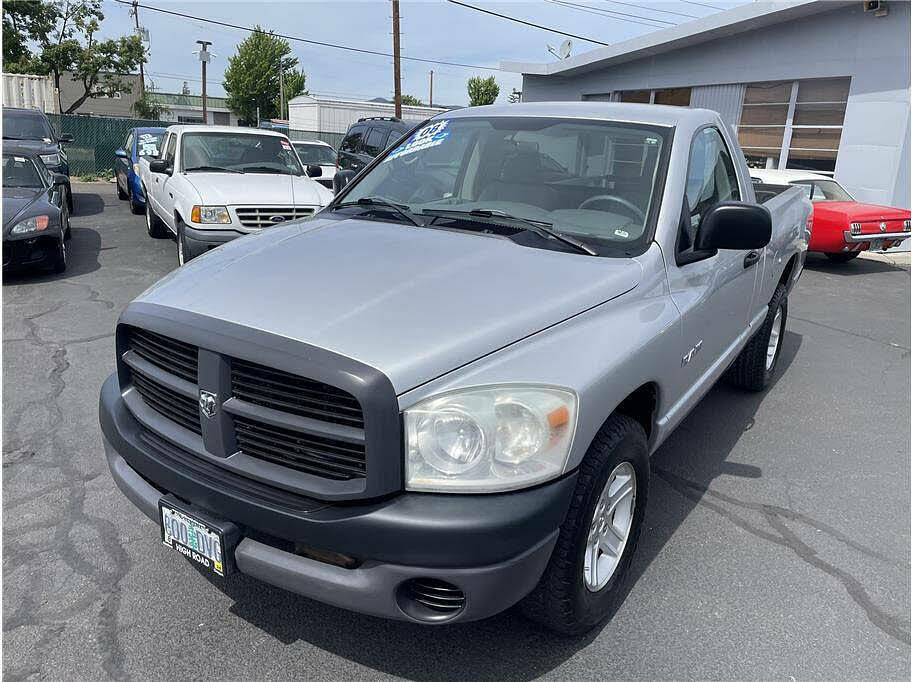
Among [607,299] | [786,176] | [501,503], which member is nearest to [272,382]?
[501,503]

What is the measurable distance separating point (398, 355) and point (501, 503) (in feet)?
1.71

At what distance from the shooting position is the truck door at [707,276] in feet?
10.3

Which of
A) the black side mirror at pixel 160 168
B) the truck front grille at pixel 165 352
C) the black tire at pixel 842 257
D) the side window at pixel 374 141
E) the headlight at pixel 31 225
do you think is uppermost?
the side window at pixel 374 141

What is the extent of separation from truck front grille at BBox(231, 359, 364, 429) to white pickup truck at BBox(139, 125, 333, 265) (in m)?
4.67

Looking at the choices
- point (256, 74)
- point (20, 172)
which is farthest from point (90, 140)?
point (256, 74)

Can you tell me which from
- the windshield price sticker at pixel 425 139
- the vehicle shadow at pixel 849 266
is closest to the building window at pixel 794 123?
the vehicle shadow at pixel 849 266

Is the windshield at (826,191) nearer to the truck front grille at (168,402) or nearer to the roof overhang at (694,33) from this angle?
the roof overhang at (694,33)

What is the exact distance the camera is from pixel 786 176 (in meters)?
12.1

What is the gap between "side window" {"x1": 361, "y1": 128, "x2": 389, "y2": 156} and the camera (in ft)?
42.7

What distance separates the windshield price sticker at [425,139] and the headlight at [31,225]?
218 inches

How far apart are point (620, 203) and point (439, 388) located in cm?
159

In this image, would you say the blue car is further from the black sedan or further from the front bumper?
the front bumper

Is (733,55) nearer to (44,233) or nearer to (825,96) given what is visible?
(825,96)

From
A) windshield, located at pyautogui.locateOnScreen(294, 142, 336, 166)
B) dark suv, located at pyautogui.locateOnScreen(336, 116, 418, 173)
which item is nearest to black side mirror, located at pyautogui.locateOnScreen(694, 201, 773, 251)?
dark suv, located at pyautogui.locateOnScreen(336, 116, 418, 173)
